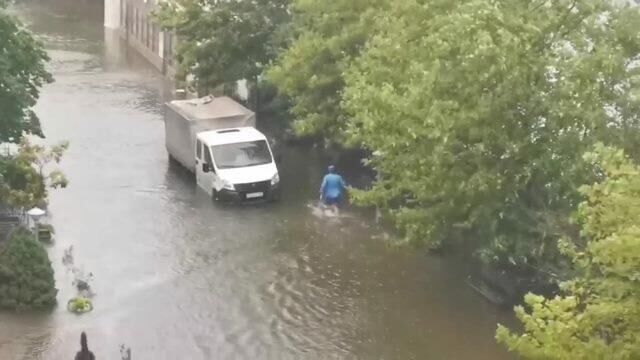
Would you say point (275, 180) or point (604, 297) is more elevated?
point (604, 297)

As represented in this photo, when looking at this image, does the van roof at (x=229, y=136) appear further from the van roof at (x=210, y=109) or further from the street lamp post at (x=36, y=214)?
the street lamp post at (x=36, y=214)

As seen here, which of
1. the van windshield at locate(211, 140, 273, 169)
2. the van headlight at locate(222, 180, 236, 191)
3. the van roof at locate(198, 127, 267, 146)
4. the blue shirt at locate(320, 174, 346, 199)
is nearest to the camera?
the blue shirt at locate(320, 174, 346, 199)

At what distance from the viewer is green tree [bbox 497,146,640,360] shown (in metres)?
11.6

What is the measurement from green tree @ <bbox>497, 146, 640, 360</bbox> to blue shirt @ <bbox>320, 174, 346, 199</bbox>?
46.4ft

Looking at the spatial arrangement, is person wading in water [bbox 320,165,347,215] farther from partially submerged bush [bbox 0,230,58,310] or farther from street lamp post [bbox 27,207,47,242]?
partially submerged bush [bbox 0,230,58,310]

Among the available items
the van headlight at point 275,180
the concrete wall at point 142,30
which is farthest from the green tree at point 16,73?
the concrete wall at point 142,30

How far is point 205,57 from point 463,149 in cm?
1693

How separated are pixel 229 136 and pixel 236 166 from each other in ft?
3.34

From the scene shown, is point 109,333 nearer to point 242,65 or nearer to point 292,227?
point 292,227

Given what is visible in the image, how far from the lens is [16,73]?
74.2 ft

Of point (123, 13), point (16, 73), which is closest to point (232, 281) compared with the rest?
point (16, 73)

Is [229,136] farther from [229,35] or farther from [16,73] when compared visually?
[16,73]

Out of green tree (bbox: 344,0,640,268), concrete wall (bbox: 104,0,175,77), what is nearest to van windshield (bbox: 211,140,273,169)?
green tree (bbox: 344,0,640,268)

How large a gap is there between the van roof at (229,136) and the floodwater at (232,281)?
4.91ft
